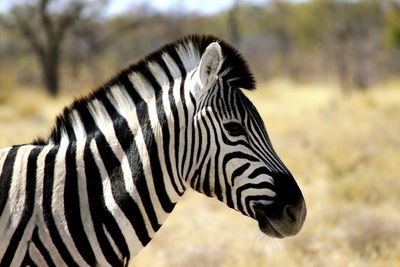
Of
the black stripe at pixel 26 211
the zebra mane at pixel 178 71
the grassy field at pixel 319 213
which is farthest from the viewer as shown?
the grassy field at pixel 319 213

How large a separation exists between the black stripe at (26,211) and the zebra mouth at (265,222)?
Answer: 3.14 ft

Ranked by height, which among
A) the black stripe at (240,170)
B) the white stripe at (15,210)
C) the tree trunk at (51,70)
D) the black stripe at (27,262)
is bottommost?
the black stripe at (240,170)

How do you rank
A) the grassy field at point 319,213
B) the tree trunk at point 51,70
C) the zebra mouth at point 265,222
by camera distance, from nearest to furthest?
the zebra mouth at point 265,222, the grassy field at point 319,213, the tree trunk at point 51,70

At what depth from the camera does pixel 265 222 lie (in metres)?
2.91

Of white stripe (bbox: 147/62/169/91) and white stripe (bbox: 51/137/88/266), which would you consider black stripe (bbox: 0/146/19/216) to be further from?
white stripe (bbox: 147/62/169/91)

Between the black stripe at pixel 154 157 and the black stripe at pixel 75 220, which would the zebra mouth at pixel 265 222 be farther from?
the black stripe at pixel 75 220

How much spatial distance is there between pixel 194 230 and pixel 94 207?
3.99m

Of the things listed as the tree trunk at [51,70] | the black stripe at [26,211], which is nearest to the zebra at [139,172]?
the black stripe at [26,211]

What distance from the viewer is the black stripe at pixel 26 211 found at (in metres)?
2.78

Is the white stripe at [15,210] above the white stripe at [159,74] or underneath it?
underneath

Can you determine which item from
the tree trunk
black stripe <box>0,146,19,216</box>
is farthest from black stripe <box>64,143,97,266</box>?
the tree trunk

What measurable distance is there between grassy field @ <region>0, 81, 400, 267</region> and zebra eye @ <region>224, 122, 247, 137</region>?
1.91ft

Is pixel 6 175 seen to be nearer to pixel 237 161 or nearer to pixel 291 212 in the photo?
pixel 237 161

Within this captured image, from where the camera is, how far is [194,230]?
6812 mm
